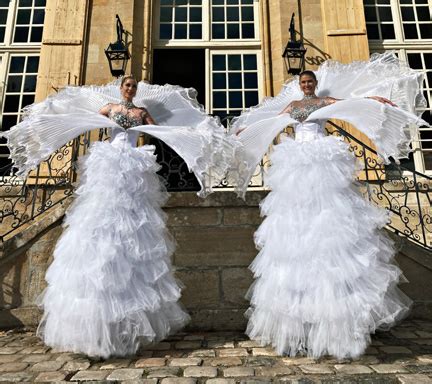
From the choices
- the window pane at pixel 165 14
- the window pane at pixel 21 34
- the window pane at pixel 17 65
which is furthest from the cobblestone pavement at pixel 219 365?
the window pane at pixel 165 14

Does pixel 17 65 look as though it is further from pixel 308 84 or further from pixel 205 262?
pixel 308 84

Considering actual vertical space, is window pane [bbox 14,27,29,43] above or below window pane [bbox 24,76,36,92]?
above

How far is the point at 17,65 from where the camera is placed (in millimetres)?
8180

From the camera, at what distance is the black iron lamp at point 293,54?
285 inches

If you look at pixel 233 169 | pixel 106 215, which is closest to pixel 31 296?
pixel 106 215

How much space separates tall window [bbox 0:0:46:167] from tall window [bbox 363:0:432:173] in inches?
284

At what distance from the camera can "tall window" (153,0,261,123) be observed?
26.1 feet

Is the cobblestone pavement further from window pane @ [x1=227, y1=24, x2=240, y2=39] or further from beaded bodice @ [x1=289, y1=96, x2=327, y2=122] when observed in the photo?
window pane @ [x1=227, y1=24, x2=240, y2=39]

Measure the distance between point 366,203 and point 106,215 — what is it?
2200 mm

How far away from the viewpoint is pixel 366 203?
3299mm

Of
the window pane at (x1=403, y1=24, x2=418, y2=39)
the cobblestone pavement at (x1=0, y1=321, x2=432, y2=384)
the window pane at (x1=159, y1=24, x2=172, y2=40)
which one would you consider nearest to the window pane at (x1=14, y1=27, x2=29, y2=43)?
the window pane at (x1=159, y1=24, x2=172, y2=40)

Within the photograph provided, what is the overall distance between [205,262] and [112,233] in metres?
1.66

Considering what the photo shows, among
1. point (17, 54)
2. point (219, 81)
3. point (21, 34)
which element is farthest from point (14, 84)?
point (219, 81)

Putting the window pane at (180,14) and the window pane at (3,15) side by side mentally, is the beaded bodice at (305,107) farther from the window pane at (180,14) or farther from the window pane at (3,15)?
the window pane at (3,15)
